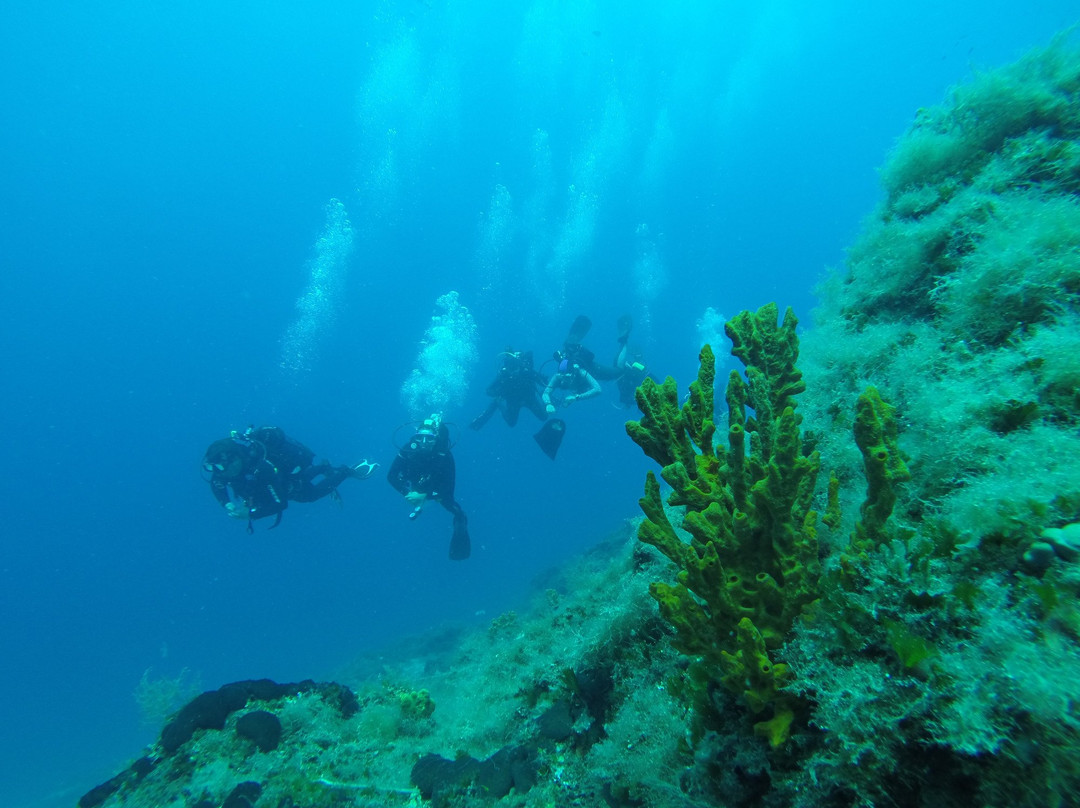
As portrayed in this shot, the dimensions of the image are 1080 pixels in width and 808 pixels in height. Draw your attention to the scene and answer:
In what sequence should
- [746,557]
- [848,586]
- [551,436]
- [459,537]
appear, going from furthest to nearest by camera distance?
[551,436], [459,537], [746,557], [848,586]

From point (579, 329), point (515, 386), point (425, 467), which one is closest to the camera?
point (425, 467)

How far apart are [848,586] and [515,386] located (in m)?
14.7

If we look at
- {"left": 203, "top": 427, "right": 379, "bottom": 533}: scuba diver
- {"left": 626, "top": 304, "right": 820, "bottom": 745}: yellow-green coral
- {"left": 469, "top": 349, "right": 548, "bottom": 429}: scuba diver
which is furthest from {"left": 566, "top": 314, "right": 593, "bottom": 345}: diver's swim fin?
{"left": 626, "top": 304, "right": 820, "bottom": 745}: yellow-green coral

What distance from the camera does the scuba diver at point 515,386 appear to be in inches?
634

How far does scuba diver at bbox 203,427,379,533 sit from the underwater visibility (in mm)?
7516

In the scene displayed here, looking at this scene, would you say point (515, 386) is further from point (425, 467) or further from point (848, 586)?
point (848, 586)

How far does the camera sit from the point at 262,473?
12.6m

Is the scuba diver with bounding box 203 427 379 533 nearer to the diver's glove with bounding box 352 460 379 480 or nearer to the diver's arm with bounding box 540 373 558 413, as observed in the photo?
the diver's glove with bounding box 352 460 379 480

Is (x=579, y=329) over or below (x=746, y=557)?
over

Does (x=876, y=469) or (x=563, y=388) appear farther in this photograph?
(x=563, y=388)

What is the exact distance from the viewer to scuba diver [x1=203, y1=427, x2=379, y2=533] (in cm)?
1198

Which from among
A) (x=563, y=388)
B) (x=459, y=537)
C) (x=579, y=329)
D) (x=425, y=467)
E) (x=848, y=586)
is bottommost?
(x=848, y=586)

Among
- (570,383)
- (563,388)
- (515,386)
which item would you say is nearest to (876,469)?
(570,383)

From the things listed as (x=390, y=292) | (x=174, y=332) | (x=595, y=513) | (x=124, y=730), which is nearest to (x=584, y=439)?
(x=595, y=513)
